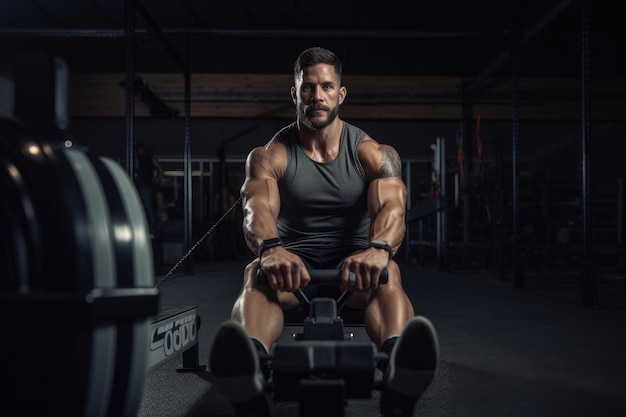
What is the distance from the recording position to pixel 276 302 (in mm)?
1458

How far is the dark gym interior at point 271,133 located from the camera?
0.69 meters

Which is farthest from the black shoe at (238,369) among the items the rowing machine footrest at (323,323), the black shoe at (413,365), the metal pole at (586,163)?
the metal pole at (586,163)

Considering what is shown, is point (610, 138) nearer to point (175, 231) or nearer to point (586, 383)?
point (175, 231)

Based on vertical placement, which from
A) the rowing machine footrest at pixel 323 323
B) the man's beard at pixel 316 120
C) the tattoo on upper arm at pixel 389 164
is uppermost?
the man's beard at pixel 316 120

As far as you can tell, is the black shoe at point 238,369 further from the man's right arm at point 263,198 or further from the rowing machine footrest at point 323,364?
the man's right arm at point 263,198

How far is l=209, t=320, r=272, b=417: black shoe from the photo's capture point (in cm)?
107

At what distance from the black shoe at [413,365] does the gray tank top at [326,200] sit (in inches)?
25.9

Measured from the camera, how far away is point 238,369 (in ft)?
3.52

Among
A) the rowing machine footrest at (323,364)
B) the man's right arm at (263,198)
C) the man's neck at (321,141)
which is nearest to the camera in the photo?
the rowing machine footrest at (323,364)

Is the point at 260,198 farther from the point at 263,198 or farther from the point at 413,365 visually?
the point at 413,365

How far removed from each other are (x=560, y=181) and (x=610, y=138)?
55.9 inches

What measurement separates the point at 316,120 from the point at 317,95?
9cm

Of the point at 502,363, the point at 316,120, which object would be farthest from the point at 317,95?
the point at 502,363

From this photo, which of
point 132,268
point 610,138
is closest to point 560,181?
point 610,138
